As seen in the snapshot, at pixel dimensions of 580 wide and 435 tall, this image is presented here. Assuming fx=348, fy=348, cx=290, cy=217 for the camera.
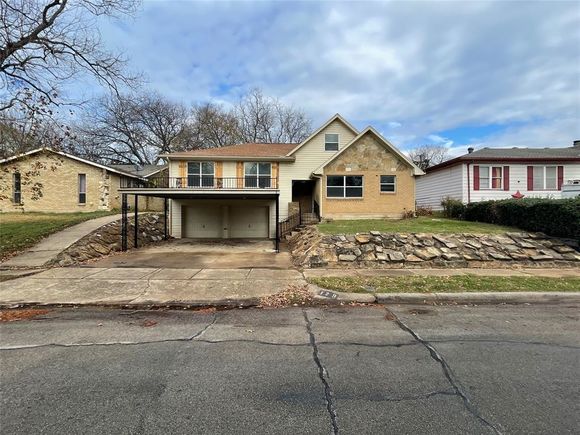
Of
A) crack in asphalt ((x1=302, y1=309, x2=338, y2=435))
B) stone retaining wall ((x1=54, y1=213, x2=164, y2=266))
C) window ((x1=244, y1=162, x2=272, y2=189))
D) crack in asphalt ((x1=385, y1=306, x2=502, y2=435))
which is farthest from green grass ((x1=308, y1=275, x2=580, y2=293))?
window ((x1=244, y1=162, x2=272, y2=189))

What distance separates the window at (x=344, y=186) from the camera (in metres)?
20.4

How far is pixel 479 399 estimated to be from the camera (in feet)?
10.5

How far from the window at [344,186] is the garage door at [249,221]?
15.9 feet

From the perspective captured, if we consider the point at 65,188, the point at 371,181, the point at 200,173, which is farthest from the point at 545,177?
the point at 65,188

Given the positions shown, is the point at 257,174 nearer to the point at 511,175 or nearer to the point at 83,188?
the point at 83,188

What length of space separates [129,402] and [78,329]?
277 cm

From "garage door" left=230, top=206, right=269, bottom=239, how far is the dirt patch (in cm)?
1664

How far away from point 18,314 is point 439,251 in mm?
11054

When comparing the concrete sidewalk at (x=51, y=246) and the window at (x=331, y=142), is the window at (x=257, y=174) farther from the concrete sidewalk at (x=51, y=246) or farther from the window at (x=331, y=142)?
the concrete sidewalk at (x=51, y=246)

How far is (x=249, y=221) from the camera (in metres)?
23.1

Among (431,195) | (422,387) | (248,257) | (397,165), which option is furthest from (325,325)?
(431,195)

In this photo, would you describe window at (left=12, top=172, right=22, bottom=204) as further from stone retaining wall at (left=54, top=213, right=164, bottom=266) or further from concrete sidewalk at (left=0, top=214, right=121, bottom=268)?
concrete sidewalk at (left=0, top=214, right=121, bottom=268)

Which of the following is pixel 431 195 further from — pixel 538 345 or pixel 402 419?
pixel 402 419

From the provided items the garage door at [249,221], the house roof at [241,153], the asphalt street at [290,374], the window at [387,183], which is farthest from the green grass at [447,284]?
the garage door at [249,221]
